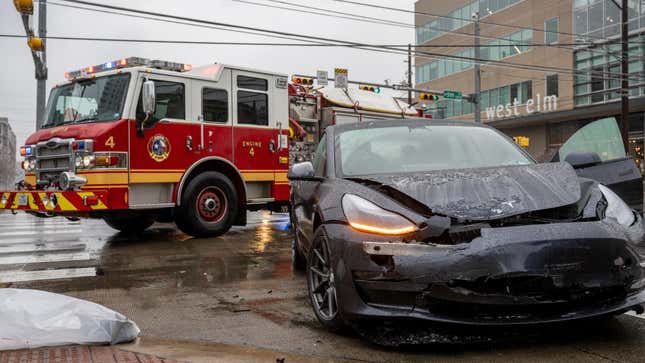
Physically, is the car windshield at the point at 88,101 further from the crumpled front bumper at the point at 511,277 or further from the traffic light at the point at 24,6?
the crumpled front bumper at the point at 511,277

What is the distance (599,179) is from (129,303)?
14.4 feet

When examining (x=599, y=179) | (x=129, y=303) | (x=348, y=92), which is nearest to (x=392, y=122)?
(x=599, y=179)

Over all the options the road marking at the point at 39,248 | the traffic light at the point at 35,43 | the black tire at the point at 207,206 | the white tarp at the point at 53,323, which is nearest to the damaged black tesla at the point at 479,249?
the white tarp at the point at 53,323

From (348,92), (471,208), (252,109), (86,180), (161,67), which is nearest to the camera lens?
(471,208)

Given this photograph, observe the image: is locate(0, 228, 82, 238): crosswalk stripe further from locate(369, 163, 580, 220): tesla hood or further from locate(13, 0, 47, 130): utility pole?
locate(369, 163, 580, 220): tesla hood

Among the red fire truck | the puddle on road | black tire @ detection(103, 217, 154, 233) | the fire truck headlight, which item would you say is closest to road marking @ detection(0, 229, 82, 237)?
the puddle on road

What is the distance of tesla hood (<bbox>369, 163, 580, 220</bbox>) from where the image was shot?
11.4 ft

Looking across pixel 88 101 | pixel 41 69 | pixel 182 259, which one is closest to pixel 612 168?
pixel 182 259

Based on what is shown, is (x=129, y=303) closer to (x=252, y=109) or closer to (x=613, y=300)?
(x=613, y=300)

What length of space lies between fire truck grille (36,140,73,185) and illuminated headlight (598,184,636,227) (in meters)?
7.30

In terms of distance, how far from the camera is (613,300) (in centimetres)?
340

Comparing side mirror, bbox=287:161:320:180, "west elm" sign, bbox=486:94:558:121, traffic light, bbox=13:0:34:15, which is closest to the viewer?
side mirror, bbox=287:161:320:180

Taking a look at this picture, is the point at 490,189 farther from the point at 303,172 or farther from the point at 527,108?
the point at 527,108

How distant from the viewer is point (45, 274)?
673 centimetres
